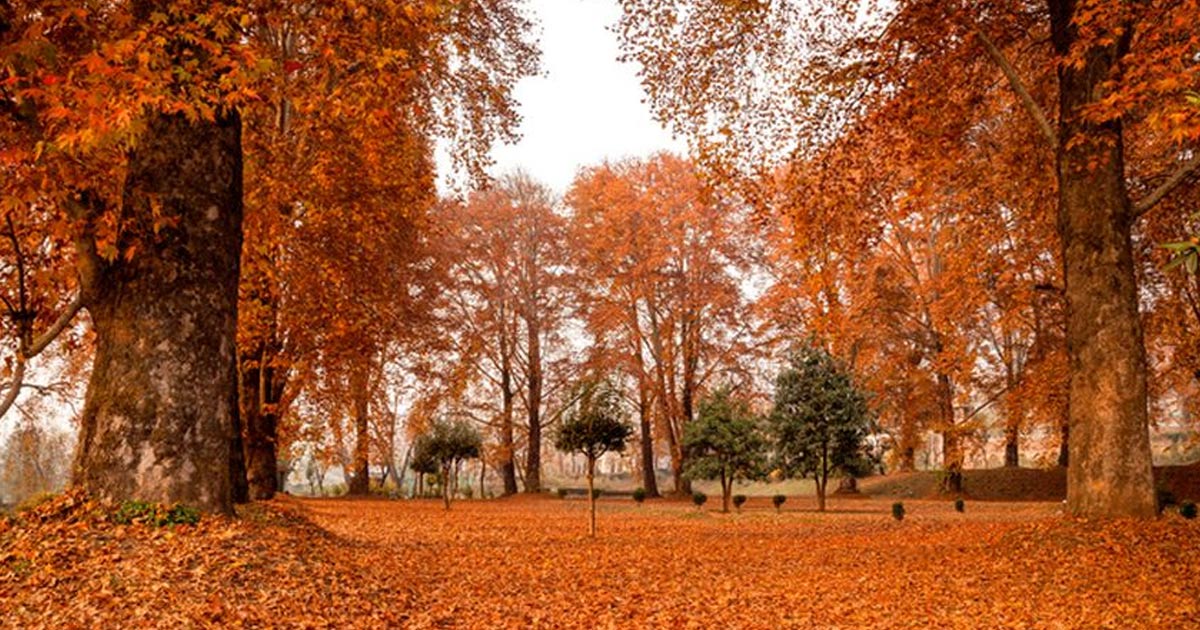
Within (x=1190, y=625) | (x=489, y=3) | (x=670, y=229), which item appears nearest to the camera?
(x=1190, y=625)

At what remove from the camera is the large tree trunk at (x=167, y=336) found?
6.52 metres

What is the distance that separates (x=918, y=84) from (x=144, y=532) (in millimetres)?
10919

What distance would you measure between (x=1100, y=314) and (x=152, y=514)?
393 inches

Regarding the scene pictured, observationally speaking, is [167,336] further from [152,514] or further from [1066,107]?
[1066,107]

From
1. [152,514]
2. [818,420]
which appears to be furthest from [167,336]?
[818,420]

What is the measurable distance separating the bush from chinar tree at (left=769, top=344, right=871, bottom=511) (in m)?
19.7

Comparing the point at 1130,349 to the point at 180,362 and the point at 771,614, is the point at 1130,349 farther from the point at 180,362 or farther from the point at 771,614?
the point at 180,362

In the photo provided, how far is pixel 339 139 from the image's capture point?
13.7 meters

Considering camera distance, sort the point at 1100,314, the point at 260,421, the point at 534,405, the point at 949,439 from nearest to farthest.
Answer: the point at 1100,314, the point at 260,421, the point at 949,439, the point at 534,405

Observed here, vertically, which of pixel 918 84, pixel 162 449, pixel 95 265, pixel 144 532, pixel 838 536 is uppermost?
pixel 918 84

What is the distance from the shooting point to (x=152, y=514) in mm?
6406

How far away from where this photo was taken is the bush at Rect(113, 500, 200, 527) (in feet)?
20.7

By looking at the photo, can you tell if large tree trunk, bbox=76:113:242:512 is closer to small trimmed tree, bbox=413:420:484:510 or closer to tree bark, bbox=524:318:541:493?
small trimmed tree, bbox=413:420:484:510

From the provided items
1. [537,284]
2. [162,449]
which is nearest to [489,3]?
[162,449]
